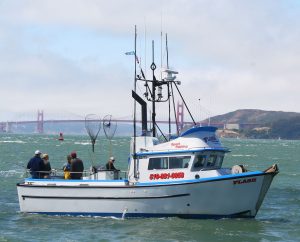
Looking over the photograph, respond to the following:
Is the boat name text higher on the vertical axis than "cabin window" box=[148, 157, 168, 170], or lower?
lower

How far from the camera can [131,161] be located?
28250 mm

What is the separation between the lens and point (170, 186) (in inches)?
1063

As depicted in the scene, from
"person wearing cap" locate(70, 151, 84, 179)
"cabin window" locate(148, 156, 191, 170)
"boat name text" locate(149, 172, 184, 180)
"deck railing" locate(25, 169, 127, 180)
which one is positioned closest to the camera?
"boat name text" locate(149, 172, 184, 180)

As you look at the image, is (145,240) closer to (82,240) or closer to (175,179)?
(82,240)

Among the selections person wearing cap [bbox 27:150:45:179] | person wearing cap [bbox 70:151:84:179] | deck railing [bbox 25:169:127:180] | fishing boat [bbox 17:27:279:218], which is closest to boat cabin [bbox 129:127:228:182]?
fishing boat [bbox 17:27:279:218]

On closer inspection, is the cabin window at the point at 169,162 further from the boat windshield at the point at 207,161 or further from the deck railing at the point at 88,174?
the deck railing at the point at 88,174

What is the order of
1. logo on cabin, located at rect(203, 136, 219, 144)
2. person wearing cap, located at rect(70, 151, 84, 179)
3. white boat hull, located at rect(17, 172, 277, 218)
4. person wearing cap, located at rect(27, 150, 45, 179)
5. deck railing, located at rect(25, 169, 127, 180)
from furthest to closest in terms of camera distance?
1. person wearing cap, located at rect(27, 150, 45, 179)
2. person wearing cap, located at rect(70, 151, 84, 179)
3. deck railing, located at rect(25, 169, 127, 180)
4. logo on cabin, located at rect(203, 136, 219, 144)
5. white boat hull, located at rect(17, 172, 277, 218)

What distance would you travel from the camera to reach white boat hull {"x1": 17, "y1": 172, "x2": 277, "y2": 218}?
88.5 ft

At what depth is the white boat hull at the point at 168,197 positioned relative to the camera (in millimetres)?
26969

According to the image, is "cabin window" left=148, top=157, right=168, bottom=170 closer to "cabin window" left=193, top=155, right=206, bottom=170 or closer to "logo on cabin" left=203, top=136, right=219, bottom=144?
"cabin window" left=193, top=155, right=206, bottom=170

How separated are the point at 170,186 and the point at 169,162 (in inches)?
42.6

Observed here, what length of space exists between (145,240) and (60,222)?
182 inches

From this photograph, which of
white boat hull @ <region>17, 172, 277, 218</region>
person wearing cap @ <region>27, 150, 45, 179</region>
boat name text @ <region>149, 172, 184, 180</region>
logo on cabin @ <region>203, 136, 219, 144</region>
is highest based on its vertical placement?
logo on cabin @ <region>203, 136, 219, 144</region>

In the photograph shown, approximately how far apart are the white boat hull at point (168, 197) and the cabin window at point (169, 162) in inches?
33.6
